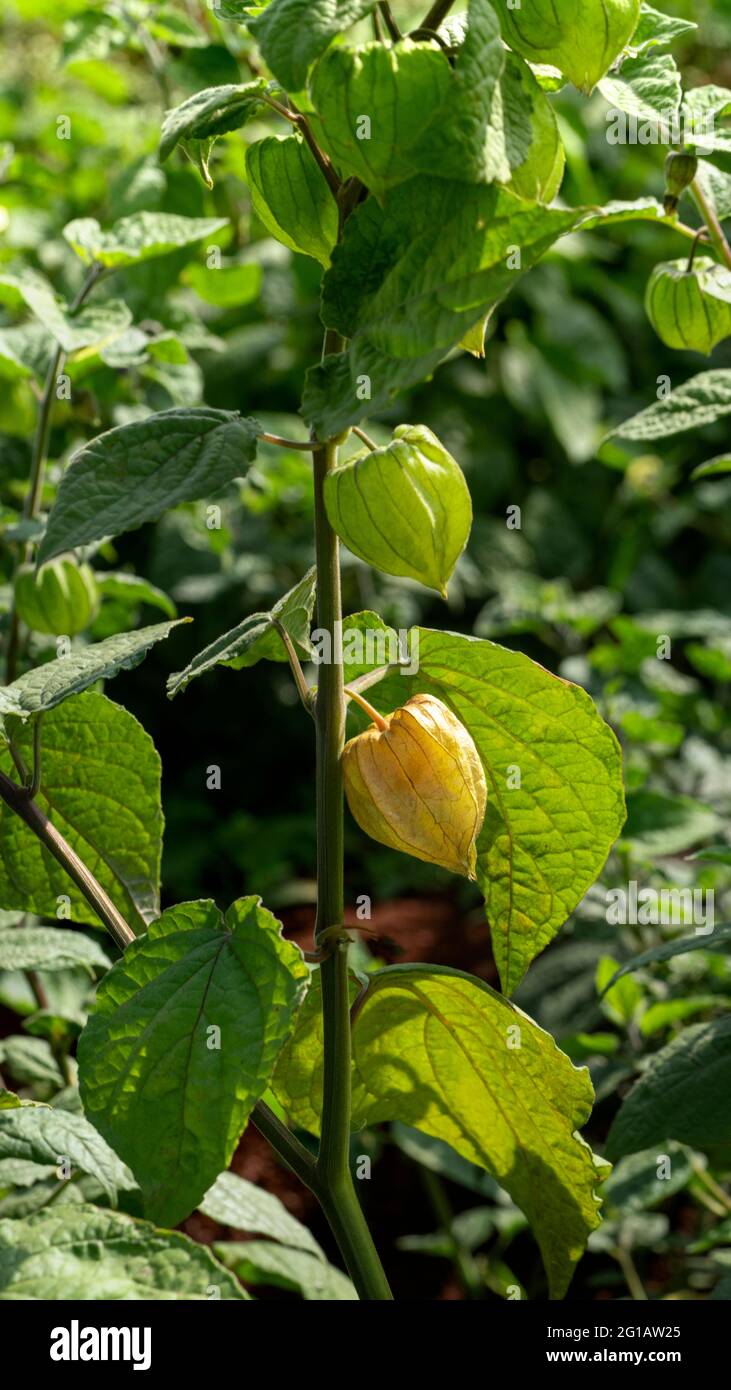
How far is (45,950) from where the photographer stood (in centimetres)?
102

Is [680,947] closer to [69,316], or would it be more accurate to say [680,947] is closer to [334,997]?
[334,997]

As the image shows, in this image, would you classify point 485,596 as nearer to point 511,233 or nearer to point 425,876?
point 425,876

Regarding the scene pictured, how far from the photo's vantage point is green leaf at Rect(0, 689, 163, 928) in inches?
33.1

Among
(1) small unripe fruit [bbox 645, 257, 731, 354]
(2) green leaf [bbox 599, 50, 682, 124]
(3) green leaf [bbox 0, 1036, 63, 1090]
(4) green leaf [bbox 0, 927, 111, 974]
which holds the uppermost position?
(2) green leaf [bbox 599, 50, 682, 124]

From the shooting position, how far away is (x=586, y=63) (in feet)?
2.09

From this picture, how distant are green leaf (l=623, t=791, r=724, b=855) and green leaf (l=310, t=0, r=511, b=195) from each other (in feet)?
3.25

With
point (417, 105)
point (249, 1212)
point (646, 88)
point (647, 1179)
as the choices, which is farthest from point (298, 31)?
point (647, 1179)

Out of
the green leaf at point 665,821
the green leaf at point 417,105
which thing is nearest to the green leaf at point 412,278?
the green leaf at point 417,105

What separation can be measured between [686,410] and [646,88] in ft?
0.84

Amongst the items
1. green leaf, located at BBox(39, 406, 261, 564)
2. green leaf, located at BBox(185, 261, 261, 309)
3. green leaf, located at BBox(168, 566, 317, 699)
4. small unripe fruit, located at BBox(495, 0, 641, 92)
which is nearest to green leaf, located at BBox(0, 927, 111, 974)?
green leaf, located at BBox(168, 566, 317, 699)

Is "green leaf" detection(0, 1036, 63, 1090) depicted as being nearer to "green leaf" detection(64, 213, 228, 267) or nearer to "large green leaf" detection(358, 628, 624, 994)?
"large green leaf" detection(358, 628, 624, 994)

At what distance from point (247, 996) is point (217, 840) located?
1.59 m

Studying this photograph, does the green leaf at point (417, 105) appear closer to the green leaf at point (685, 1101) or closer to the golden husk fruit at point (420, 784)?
the golden husk fruit at point (420, 784)
